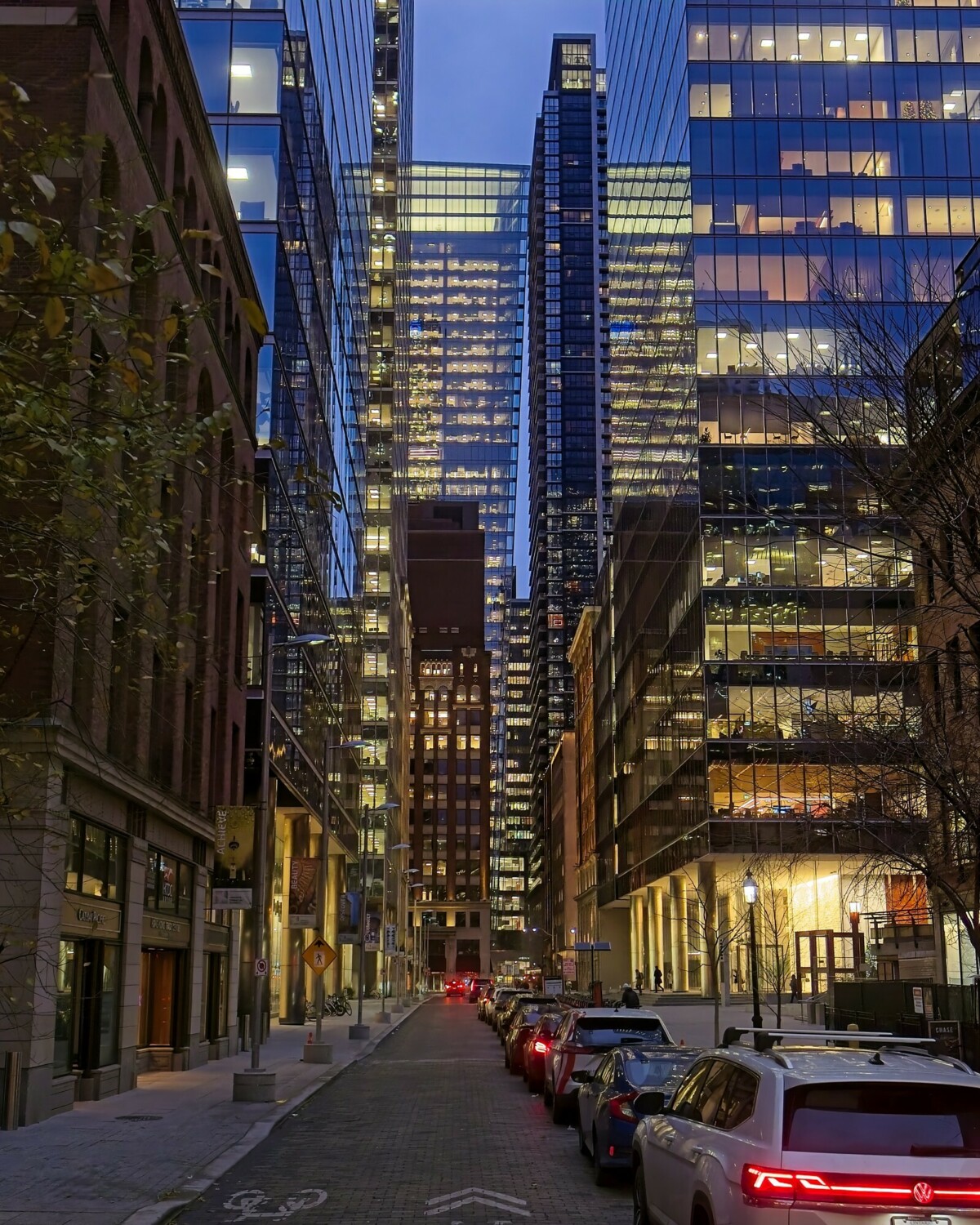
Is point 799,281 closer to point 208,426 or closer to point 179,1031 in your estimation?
point 179,1031

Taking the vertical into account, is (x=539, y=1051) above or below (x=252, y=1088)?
above

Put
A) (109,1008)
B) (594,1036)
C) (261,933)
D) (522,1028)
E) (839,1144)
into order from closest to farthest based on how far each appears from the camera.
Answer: (839,1144) → (594,1036) → (109,1008) → (261,933) → (522,1028)

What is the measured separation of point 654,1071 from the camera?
15.4 metres

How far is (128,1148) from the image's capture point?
58.0 ft

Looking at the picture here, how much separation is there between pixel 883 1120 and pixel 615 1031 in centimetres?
1292

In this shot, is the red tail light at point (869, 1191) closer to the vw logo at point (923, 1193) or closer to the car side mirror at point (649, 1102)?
the vw logo at point (923, 1193)

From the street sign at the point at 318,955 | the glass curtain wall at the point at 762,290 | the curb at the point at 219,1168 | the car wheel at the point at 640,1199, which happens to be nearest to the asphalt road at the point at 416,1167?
the curb at the point at 219,1168

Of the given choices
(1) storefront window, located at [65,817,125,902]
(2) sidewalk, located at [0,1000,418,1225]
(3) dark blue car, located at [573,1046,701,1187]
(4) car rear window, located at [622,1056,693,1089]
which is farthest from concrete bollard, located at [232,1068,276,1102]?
(4) car rear window, located at [622,1056,693,1089]

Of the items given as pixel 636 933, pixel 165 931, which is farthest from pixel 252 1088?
pixel 636 933

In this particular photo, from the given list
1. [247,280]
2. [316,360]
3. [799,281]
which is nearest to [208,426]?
[247,280]

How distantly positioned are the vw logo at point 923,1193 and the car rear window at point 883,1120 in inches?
8.6

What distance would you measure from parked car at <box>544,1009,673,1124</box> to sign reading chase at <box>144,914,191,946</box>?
10.5 m

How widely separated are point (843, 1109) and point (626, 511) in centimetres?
8507

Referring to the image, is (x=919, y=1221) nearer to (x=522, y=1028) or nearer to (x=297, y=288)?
(x=522, y=1028)
